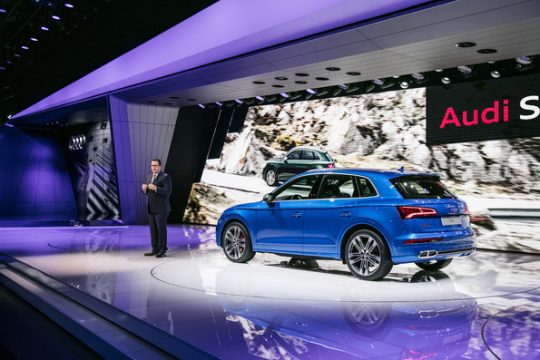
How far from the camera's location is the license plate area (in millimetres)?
6166

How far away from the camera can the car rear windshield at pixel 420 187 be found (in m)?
6.22

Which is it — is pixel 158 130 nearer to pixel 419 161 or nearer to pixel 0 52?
pixel 0 52

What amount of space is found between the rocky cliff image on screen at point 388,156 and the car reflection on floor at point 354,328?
5.28 metres

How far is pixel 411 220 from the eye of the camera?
5.96 metres

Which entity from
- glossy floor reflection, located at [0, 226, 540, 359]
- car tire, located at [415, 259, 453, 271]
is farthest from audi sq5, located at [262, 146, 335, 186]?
car tire, located at [415, 259, 453, 271]

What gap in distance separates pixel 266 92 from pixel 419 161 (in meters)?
4.21

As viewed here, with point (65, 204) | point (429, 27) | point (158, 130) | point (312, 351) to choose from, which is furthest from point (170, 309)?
point (65, 204)

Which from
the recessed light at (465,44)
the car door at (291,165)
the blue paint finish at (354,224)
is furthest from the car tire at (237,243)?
the car door at (291,165)

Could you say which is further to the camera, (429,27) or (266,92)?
(266,92)

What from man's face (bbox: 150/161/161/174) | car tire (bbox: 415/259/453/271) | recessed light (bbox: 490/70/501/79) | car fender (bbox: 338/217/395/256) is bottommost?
car tire (bbox: 415/259/453/271)

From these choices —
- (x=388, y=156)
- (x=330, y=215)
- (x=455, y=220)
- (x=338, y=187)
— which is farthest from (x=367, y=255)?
(x=388, y=156)

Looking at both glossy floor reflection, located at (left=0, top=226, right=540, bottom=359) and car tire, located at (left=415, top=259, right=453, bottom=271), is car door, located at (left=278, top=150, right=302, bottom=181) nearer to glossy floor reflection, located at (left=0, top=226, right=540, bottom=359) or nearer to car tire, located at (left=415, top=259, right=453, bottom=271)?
glossy floor reflection, located at (left=0, top=226, right=540, bottom=359)

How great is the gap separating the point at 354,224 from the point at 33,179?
64.5 ft

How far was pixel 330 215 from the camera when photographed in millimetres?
6656
